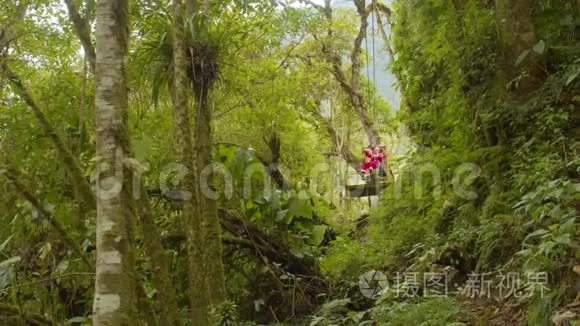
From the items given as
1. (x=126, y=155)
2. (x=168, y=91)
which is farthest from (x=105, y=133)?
(x=168, y=91)

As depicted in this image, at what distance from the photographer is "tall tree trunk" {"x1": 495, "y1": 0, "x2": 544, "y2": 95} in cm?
532

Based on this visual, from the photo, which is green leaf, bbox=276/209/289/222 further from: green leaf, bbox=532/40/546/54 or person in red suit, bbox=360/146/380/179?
person in red suit, bbox=360/146/380/179

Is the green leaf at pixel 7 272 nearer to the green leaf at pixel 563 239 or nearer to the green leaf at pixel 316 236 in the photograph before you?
the green leaf at pixel 563 239

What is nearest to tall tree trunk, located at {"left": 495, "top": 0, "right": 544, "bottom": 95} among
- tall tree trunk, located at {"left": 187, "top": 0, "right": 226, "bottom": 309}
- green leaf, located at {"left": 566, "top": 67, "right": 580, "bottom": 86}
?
green leaf, located at {"left": 566, "top": 67, "right": 580, "bottom": 86}

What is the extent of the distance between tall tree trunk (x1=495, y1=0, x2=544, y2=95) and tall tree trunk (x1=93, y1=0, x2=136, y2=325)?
3.68m

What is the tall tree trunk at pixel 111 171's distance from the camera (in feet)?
10.0

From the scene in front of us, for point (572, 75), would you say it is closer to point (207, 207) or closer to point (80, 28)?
point (207, 207)

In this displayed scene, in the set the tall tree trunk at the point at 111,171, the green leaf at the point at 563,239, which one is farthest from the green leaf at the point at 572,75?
the tall tree trunk at the point at 111,171

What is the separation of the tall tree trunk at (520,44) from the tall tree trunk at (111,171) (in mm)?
3681

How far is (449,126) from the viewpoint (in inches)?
258

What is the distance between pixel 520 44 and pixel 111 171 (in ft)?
13.4

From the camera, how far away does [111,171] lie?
10.4 ft

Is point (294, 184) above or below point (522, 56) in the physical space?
below

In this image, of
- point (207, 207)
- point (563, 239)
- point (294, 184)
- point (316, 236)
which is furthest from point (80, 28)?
point (294, 184)
